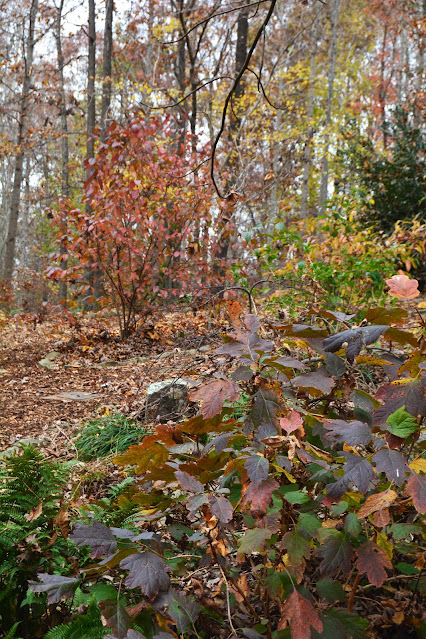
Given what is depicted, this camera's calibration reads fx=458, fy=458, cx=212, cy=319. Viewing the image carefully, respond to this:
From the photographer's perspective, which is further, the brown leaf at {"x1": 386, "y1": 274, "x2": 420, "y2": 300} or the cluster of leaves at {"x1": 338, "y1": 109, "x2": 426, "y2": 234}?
the cluster of leaves at {"x1": 338, "y1": 109, "x2": 426, "y2": 234}

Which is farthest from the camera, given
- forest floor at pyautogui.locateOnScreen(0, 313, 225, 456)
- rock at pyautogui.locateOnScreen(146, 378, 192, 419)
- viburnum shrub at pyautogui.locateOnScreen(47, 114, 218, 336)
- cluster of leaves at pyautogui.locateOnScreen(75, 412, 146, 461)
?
viburnum shrub at pyautogui.locateOnScreen(47, 114, 218, 336)

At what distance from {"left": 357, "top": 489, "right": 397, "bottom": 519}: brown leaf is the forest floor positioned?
1557mm

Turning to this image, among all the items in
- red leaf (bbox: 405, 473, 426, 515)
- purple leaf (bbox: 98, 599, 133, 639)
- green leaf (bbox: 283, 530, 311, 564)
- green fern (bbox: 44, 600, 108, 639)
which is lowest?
green fern (bbox: 44, 600, 108, 639)

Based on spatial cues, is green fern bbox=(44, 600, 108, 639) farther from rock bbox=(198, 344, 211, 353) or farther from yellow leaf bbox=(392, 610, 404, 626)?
rock bbox=(198, 344, 211, 353)

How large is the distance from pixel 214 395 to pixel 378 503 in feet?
1.38

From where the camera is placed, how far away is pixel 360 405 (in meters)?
1.19

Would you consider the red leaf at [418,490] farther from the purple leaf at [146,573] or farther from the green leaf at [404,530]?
the purple leaf at [146,573]

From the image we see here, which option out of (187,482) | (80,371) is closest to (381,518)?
(187,482)

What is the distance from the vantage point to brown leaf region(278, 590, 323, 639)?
0.94 meters

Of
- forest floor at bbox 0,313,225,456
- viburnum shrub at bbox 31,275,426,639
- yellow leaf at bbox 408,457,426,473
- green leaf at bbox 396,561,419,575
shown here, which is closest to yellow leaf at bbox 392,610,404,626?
viburnum shrub at bbox 31,275,426,639

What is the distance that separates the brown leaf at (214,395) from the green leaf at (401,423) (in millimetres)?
343

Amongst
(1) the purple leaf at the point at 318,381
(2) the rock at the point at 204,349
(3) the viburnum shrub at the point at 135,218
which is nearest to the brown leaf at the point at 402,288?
(1) the purple leaf at the point at 318,381

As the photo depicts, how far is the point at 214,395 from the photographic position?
3.60ft

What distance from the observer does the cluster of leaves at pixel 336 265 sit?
4.19 m
